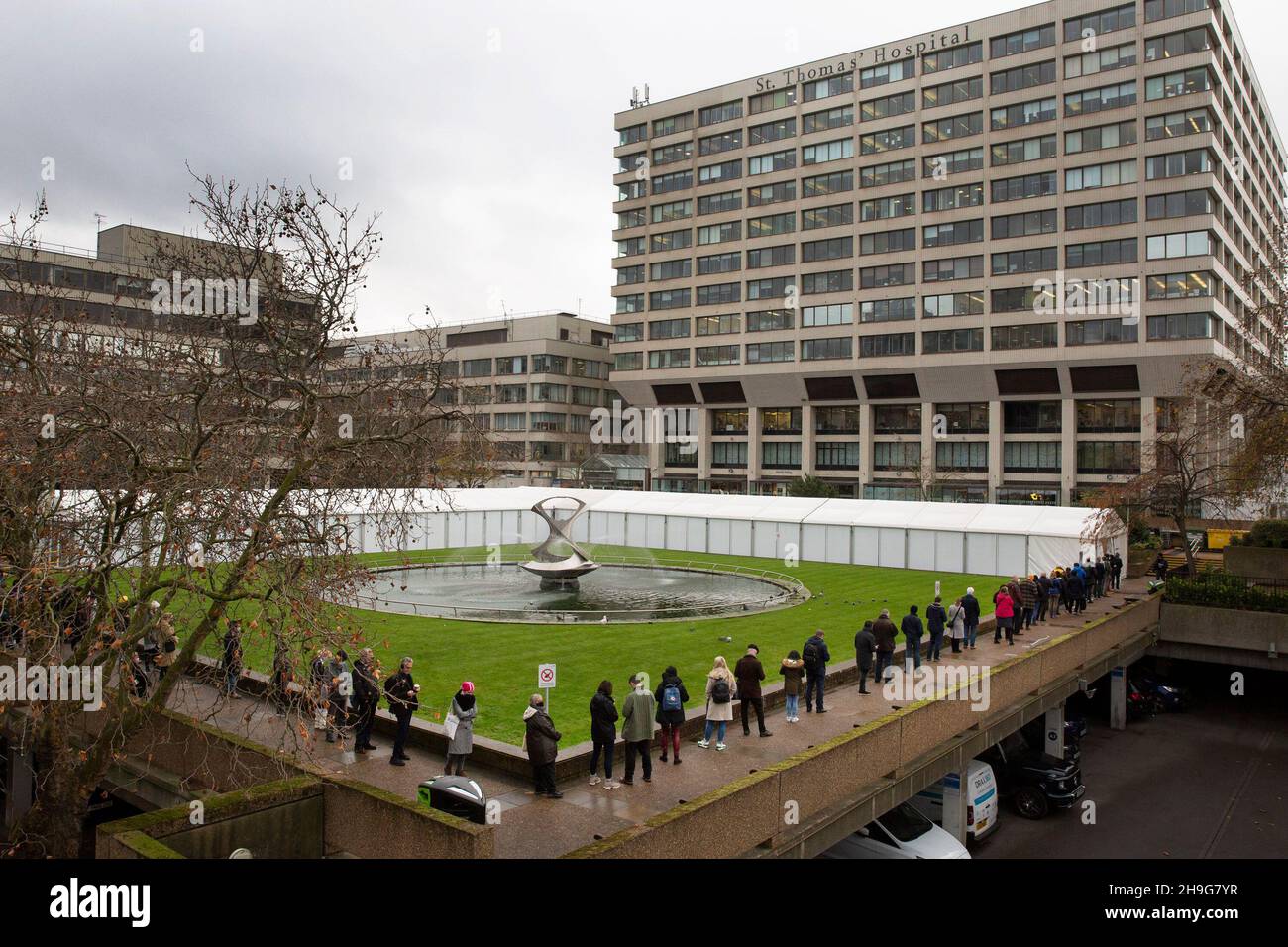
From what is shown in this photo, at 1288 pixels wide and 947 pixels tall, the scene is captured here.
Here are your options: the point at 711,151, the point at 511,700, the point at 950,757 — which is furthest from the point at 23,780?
the point at 711,151

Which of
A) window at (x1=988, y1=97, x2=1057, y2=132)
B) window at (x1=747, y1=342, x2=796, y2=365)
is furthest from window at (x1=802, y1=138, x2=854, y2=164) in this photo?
window at (x1=747, y1=342, x2=796, y2=365)

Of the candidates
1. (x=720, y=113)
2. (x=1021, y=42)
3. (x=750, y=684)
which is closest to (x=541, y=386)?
(x=720, y=113)

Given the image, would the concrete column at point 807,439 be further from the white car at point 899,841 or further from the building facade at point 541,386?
the white car at point 899,841

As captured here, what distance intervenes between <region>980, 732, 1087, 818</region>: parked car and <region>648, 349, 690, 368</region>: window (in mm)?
67604

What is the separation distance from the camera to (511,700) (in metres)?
18.0

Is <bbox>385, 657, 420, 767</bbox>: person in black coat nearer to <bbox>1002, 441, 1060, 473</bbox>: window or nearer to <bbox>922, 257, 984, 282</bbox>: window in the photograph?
<bbox>1002, 441, 1060, 473</bbox>: window

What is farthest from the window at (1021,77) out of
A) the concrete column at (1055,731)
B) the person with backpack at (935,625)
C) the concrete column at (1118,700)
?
the person with backpack at (935,625)

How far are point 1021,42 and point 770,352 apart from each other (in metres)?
30.1

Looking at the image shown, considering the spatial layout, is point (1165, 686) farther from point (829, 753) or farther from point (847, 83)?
point (847, 83)

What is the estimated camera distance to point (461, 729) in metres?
13.4

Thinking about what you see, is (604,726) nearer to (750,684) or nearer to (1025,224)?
(750,684)

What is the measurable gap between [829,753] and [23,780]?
15.0 meters

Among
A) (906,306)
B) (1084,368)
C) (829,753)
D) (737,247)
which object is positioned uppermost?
(737,247)

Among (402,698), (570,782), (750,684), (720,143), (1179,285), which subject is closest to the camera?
(570,782)
